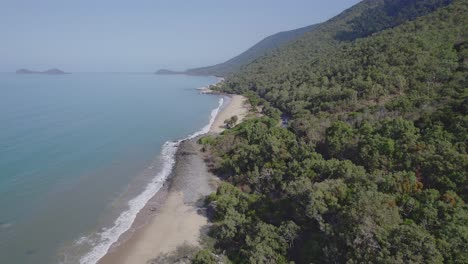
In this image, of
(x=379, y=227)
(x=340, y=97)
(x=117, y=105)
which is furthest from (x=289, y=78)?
(x=379, y=227)

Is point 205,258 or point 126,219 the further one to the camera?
point 126,219

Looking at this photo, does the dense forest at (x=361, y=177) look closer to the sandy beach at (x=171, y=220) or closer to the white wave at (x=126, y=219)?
the sandy beach at (x=171, y=220)

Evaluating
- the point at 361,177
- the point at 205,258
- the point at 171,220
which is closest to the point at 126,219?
Answer: the point at 171,220

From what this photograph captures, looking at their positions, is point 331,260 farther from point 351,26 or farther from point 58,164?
point 351,26

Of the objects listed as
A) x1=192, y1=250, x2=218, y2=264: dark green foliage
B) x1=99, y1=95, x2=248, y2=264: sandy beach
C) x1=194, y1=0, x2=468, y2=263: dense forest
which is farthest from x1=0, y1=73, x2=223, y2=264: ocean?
x1=192, y1=250, x2=218, y2=264: dark green foliage

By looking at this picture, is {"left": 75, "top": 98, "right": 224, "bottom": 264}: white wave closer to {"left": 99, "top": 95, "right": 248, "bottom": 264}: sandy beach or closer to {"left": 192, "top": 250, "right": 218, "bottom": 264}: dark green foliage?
{"left": 99, "top": 95, "right": 248, "bottom": 264}: sandy beach

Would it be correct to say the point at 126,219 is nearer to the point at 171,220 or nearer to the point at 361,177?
the point at 171,220
